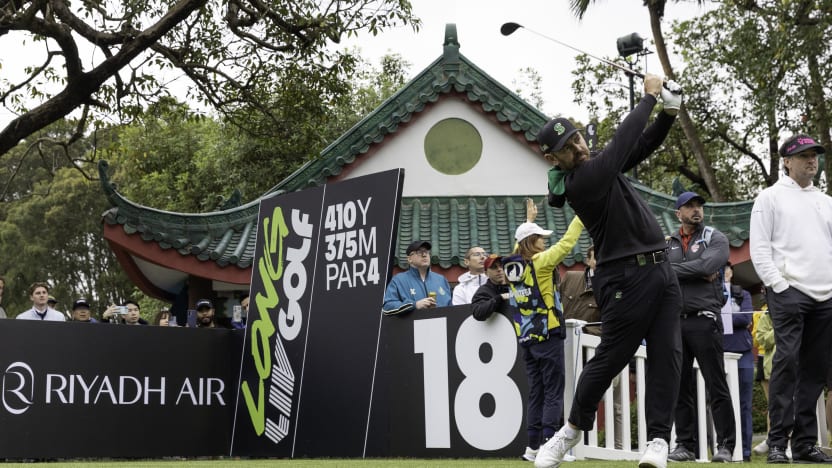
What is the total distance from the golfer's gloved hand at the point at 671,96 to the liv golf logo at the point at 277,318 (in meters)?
5.69

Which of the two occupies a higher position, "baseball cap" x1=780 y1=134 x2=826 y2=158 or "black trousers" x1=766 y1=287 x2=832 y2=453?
"baseball cap" x1=780 y1=134 x2=826 y2=158

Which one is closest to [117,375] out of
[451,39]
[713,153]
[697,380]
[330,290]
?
[330,290]

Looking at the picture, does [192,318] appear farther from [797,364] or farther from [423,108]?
[797,364]

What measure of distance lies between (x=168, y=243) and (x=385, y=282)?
279 inches

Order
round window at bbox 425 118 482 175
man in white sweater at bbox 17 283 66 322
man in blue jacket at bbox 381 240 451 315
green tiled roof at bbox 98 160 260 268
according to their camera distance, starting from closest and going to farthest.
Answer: man in blue jacket at bbox 381 240 451 315
man in white sweater at bbox 17 283 66 322
green tiled roof at bbox 98 160 260 268
round window at bbox 425 118 482 175

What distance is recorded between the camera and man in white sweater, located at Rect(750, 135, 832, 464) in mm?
7258

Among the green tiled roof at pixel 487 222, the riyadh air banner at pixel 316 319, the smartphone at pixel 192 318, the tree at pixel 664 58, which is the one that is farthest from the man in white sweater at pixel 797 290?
the tree at pixel 664 58

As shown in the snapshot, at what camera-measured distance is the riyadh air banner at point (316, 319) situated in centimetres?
998

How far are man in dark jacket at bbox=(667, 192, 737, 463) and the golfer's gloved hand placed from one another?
2439mm

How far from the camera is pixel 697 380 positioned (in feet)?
28.7

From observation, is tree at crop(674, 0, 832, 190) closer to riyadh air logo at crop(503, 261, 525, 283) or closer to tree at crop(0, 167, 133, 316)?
riyadh air logo at crop(503, 261, 525, 283)

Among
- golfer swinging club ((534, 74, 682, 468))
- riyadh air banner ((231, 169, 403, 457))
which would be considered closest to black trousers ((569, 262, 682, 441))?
golfer swinging club ((534, 74, 682, 468))

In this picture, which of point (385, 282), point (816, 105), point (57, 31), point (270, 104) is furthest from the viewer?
point (816, 105)

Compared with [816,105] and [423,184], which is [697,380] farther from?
[816,105]
